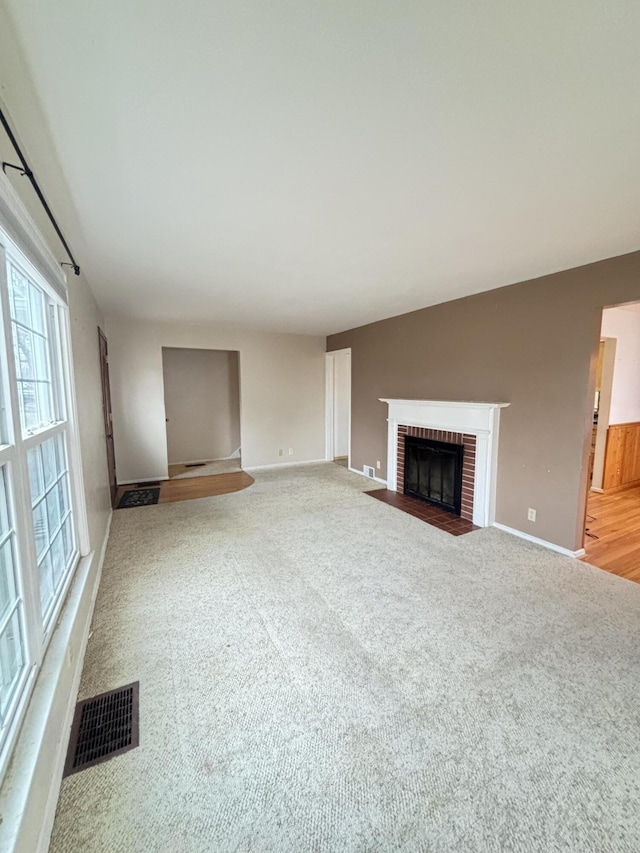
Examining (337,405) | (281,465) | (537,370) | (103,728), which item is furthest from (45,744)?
(337,405)

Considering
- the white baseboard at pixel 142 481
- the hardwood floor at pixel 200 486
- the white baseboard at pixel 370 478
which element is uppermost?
the white baseboard at pixel 370 478

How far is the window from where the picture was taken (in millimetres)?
1157

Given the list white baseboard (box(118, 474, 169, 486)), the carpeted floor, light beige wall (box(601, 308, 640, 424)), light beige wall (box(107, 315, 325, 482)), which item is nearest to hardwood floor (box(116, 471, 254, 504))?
white baseboard (box(118, 474, 169, 486))

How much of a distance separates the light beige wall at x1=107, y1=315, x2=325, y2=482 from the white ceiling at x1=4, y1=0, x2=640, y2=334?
2.83 metres

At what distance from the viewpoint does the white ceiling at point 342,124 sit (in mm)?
942

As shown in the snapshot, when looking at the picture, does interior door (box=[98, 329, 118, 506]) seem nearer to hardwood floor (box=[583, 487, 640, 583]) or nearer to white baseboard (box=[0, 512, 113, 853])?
white baseboard (box=[0, 512, 113, 853])

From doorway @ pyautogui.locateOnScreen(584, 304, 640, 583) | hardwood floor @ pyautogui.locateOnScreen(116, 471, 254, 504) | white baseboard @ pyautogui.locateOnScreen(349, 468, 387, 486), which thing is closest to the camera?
doorway @ pyautogui.locateOnScreen(584, 304, 640, 583)

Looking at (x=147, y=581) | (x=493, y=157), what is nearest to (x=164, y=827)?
(x=147, y=581)

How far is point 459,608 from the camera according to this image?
2.28 meters

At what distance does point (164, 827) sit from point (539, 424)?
3578 mm

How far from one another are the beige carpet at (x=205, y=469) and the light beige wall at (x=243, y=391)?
286mm

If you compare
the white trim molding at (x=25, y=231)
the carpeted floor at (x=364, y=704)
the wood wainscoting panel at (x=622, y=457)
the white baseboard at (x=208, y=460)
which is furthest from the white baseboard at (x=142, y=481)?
the wood wainscoting panel at (x=622, y=457)

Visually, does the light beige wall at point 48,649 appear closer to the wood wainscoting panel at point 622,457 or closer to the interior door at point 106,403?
the interior door at point 106,403

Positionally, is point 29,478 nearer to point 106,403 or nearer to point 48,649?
point 48,649
